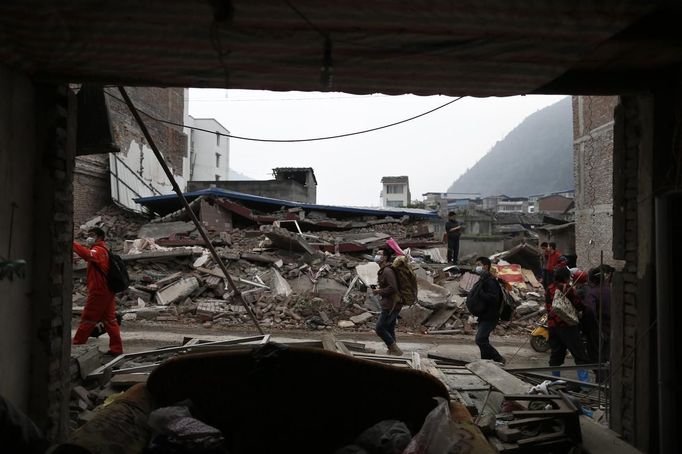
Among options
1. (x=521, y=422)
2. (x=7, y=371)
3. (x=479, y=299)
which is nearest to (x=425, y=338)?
(x=479, y=299)

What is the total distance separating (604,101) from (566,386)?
13900 millimetres

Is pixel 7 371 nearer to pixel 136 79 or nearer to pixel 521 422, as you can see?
pixel 136 79

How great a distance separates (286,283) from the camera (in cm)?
1255

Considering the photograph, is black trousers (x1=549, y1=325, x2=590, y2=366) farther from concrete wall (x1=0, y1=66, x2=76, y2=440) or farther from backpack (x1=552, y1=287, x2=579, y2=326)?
concrete wall (x1=0, y1=66, x2=76, y2=440)

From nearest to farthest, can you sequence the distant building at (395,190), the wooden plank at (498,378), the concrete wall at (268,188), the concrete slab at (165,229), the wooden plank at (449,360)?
the wooden plank at (498,378) → the wooden plank at (449,360) → the concrete slab at (165,229) → the concrete wall at (268,188) → the distant building at (395,190)

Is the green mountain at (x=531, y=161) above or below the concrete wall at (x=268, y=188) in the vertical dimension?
above

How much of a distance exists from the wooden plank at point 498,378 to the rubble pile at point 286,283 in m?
4.23

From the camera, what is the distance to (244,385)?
3.54 metres

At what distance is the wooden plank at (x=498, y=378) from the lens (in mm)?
5360

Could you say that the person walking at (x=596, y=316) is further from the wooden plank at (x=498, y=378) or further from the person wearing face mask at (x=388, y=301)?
the person wearing face mask at (x=388, y=301)

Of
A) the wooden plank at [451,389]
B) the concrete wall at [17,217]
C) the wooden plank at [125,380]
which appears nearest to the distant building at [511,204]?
the wooden plank at [451,389]

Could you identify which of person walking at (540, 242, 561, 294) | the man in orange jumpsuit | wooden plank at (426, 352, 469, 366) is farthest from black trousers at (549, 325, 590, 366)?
the man in orange jumpsuit

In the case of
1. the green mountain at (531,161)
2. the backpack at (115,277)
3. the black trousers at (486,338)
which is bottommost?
the black trousers at (486,338)

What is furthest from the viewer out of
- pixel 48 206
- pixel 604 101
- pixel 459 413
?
pixel 604 101
